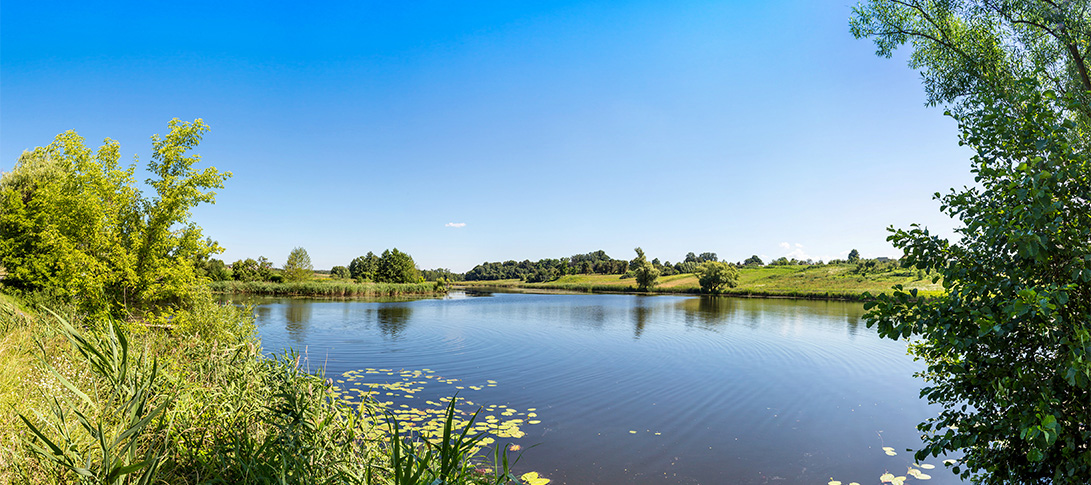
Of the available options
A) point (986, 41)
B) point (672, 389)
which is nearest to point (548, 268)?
point (672, 389)

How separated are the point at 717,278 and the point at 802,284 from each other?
33.2 feet

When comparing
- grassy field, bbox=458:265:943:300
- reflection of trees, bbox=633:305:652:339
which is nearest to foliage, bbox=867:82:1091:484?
reflection of trees, bbox=633:305:652:339

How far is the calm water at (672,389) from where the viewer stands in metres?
6.70

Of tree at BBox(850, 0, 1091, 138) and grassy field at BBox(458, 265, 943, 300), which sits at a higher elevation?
tree at BBox(850, 0, 1091, 138)

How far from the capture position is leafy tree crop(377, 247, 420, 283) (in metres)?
60.3

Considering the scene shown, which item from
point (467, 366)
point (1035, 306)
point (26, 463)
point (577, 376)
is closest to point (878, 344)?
point (577, 376)

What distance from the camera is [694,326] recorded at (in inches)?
922

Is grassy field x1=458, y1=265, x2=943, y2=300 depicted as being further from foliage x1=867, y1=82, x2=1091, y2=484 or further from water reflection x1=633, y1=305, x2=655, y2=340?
foliage x1=867, y1=82, x2=1091, y2=484

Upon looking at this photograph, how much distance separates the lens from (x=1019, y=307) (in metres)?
2.58

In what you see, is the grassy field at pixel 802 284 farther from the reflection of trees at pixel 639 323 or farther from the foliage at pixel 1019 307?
the foliage at pixel 1019 307

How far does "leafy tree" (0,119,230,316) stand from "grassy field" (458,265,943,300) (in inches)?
1624

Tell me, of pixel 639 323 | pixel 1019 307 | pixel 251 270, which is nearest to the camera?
pixel 1019 307

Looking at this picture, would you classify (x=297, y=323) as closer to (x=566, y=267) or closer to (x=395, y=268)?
(x=395, y=268)

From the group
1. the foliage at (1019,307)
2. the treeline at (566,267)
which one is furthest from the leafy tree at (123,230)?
the treeline at (566,267)
